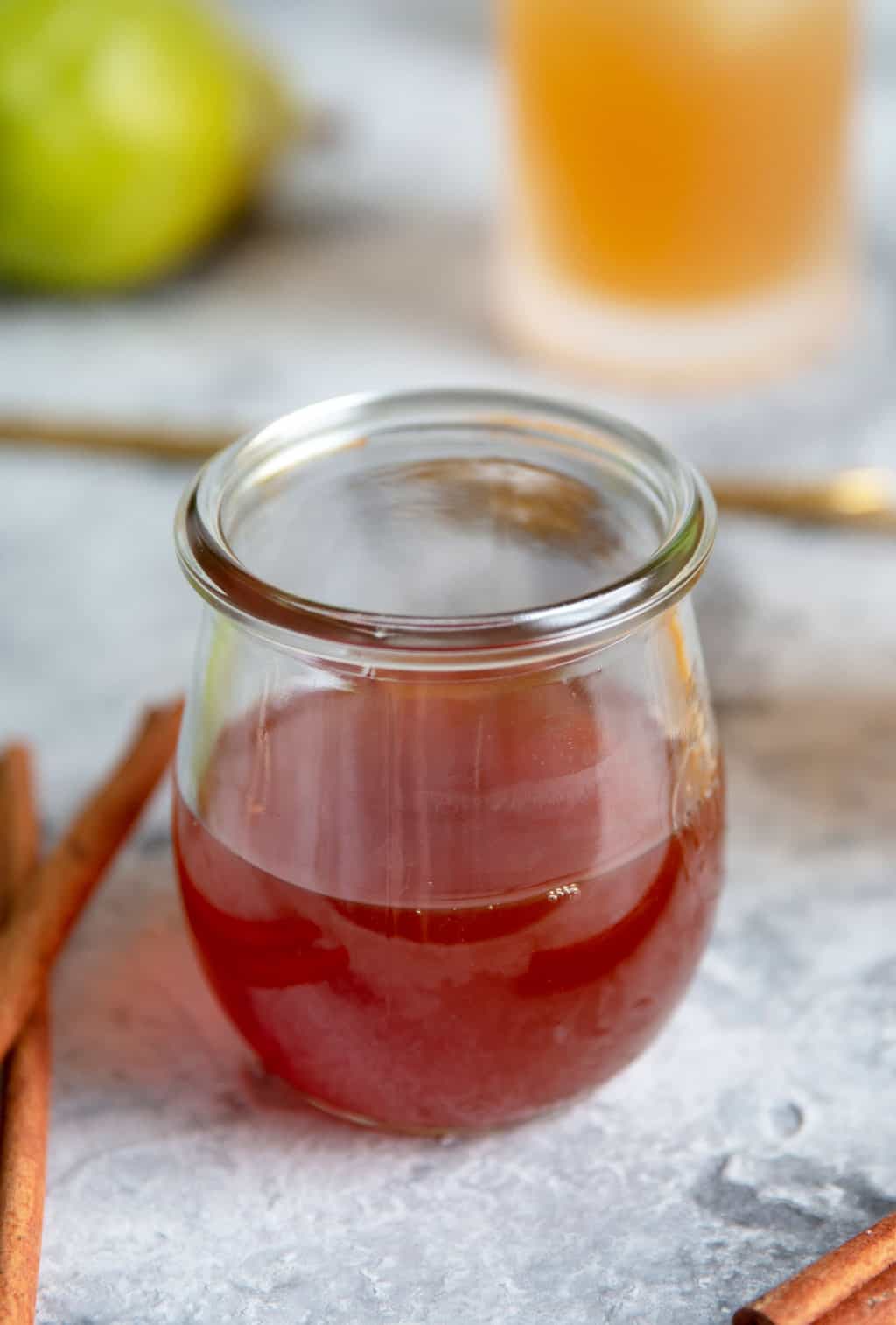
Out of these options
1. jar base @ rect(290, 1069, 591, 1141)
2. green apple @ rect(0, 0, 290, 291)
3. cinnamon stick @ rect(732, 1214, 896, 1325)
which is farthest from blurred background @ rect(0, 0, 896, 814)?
cinnamon stick @ rect(732, 1214, 896, 1325)

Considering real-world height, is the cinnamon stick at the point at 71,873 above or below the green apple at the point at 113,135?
below

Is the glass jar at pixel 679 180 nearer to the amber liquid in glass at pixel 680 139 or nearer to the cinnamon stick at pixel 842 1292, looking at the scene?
the amber liquid in glass at pixel 680 139

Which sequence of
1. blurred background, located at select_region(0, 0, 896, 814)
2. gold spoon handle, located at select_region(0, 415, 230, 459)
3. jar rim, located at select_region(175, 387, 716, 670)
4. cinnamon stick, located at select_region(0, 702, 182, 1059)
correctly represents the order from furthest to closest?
gold spoon handle, located at select_region(0, 415, 230, 459)
blurred background, located at select_region(0, 0, 896, 814)
cinnamon stick, located at select_region(0, 702, 182, 1059)
jar rim, located at select_region(175, 387, 716, 670)

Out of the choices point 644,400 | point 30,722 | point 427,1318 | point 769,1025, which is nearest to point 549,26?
point 644,400

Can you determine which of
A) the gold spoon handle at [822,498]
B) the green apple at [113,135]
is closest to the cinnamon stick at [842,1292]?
the gold spoon handle at [822,498]

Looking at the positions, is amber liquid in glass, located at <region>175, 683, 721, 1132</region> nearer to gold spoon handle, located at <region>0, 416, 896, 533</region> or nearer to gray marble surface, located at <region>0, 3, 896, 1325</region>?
gray marble surface, located at <region>0, 3, 896, 1325</region>

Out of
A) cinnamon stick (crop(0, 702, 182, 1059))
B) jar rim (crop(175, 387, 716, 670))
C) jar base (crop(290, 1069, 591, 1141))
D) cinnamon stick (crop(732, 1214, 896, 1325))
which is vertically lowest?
jar base (crop(290, 1069, 591, 1141))

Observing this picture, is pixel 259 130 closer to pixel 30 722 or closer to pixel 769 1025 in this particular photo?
pixel 30 722
